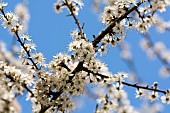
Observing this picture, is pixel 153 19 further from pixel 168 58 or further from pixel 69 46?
pixel 168 58

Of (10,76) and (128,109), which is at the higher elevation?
→ (128,109)

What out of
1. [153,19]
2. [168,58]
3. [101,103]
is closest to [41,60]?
[101,103]

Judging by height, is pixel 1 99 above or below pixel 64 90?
below

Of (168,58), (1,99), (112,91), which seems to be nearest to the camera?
(1,99)

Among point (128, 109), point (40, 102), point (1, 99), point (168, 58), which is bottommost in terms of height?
point (1, 99)

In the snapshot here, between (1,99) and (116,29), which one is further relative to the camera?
(116,29)

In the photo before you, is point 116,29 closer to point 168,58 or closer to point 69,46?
point 69,46

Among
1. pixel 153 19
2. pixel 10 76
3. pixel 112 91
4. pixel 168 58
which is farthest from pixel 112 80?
pixel 168 58

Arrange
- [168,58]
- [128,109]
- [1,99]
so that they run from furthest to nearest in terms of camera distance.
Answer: [168,58] < [128,109] < [1,99]

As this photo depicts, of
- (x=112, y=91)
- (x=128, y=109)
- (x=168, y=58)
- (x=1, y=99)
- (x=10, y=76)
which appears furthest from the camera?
(x=168, y=58)
